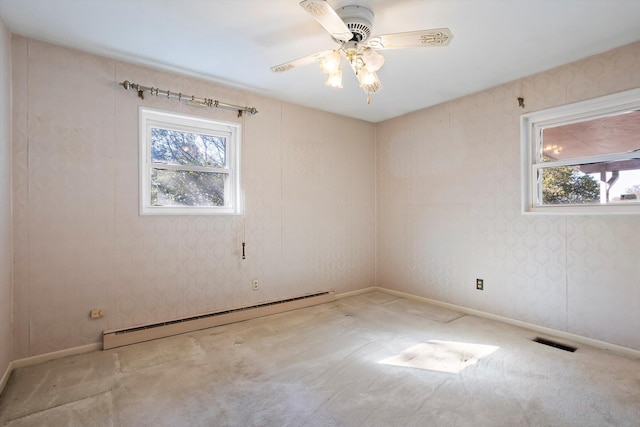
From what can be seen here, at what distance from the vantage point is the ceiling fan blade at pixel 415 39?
5.55ft

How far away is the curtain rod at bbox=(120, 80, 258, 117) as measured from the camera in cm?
271

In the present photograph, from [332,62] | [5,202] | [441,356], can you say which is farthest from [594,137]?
[5,202]

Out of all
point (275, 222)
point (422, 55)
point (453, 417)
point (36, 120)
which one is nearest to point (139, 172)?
point (36, 120)

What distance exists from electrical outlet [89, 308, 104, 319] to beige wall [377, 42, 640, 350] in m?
3.35

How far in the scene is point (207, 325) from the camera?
3.04 metres

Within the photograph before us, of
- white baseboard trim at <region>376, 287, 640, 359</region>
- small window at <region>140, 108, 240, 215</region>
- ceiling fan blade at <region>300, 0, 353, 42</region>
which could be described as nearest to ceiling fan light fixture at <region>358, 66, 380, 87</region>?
ceiling fan blade at <region>300, 0, 353, 42</region>

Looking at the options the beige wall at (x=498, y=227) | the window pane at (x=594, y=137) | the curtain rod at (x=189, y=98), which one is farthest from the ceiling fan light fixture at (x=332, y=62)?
the window pane at (x=594, y=137)

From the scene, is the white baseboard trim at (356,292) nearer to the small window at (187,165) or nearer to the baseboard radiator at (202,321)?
the baseboard radiator at (202,321)

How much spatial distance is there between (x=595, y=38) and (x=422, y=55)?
49.5 inches

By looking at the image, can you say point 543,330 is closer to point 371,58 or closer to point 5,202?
point 371,58

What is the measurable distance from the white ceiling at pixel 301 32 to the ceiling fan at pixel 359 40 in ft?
0.33

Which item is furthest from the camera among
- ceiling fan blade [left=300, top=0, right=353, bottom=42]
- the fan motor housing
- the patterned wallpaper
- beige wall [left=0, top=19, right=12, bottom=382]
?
the patterned wallpaper

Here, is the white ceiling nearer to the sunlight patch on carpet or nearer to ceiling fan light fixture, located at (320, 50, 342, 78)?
ceiling fan light fixture, located at (320, 50, 342, 78)

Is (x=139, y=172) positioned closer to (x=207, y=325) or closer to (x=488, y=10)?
(x=207, y=325)
